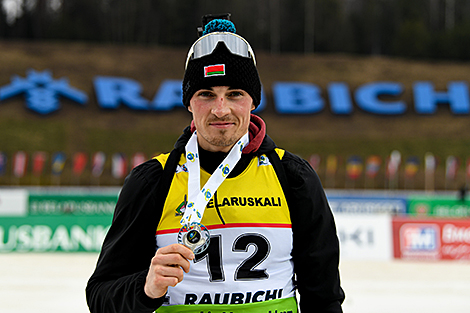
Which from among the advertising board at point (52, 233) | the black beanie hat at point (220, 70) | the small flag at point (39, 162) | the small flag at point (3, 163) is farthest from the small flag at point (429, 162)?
the black beanie hat at point (220, 70)

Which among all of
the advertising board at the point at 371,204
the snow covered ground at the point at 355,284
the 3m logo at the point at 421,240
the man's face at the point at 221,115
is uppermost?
the man's face at the point at 221,115

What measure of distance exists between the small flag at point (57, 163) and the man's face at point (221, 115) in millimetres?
27935

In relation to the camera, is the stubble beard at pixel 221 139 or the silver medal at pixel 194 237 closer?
the silver medal at pixel 194 237

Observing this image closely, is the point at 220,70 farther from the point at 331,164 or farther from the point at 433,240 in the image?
the point at 331,164

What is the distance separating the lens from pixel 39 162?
28.8 m

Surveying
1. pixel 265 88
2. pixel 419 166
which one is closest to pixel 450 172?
pixel 419 166

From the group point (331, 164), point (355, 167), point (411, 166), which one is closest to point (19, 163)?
point (331, 164)

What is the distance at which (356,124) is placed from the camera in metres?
34.2

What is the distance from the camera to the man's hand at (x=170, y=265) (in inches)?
72.0

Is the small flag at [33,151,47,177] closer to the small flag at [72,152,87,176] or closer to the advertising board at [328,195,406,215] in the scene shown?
the small flag at [72,152,87,176]

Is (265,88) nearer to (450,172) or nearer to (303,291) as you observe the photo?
(450,172)

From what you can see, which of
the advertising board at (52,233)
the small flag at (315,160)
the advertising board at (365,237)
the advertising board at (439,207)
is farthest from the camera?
the small flag at (315,160)

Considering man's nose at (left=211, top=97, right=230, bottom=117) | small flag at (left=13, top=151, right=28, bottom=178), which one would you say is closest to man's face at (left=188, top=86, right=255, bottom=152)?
man's nose at (left=211, top=97, right=230, bottom=117)

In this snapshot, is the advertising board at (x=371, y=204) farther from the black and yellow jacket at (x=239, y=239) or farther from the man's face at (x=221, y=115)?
the man's face at (x=221, y=115)
